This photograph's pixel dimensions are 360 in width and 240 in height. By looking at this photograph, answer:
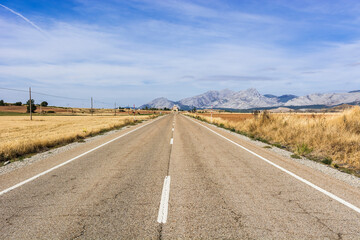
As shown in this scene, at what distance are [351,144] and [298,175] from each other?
4.77 m

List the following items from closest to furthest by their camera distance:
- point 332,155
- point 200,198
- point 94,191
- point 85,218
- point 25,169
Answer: point 85,218, point 200,198, point 94,191, point 25,169, point 332,155

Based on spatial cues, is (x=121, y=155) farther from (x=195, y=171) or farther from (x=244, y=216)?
(x=244, y=216)

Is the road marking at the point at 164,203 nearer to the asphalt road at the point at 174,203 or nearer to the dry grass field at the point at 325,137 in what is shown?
the asphalt road at the point at 174,203

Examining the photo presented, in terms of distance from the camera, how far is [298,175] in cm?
631

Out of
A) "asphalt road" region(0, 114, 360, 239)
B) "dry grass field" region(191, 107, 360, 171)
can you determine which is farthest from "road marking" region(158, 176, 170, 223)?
"dry grass field" region(191, 107, 360, 171)

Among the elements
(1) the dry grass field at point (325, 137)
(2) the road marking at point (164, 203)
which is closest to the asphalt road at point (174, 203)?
(2) the road marking at point (164, 203)

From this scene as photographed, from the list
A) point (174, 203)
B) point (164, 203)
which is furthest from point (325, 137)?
point (164, 203)

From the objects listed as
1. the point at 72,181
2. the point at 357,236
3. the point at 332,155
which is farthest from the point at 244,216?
the point at 332,155

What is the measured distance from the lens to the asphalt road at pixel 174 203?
3.29 metres

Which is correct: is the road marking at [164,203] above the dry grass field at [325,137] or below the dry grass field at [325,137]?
below

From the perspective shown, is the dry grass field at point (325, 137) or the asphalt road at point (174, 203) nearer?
the asphalt road at point (174, 203)

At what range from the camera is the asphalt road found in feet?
10.8

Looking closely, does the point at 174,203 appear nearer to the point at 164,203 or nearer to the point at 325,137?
the point at 164,203

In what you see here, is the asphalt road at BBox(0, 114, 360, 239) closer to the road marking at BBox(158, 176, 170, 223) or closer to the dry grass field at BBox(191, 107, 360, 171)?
the road marking at BBox(158, 176, 170, 223)
